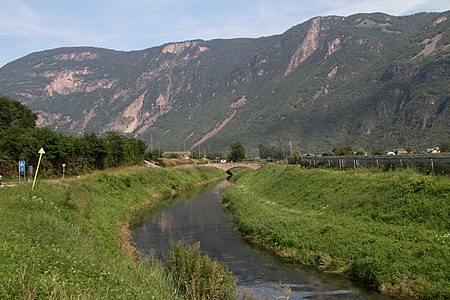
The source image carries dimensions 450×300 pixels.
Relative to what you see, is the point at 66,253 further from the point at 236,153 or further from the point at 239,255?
the point at 236,153

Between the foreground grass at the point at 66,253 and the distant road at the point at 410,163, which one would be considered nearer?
the foreground grass at the point at 66,253

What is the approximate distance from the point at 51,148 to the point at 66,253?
38524 mm

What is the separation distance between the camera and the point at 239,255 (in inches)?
945

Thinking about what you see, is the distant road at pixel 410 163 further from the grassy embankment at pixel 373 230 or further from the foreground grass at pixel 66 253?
the foreground grass at pixel 66 253

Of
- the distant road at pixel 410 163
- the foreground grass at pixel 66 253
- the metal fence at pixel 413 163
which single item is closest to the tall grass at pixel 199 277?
the foreground grass at pixel 66 253

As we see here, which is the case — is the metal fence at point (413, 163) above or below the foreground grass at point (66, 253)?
above

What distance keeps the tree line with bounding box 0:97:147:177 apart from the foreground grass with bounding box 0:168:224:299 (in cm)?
1547

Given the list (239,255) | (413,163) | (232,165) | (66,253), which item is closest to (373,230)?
(239,255)

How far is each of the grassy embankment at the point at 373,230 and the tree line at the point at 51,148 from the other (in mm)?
26174

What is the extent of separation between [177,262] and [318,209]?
52.8 feet

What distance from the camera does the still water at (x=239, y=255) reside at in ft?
57.2

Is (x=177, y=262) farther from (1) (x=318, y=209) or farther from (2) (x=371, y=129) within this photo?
(2) (x=371, y=129)

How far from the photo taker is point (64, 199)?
92.3 ft

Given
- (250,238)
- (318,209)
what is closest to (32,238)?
(250,238)
